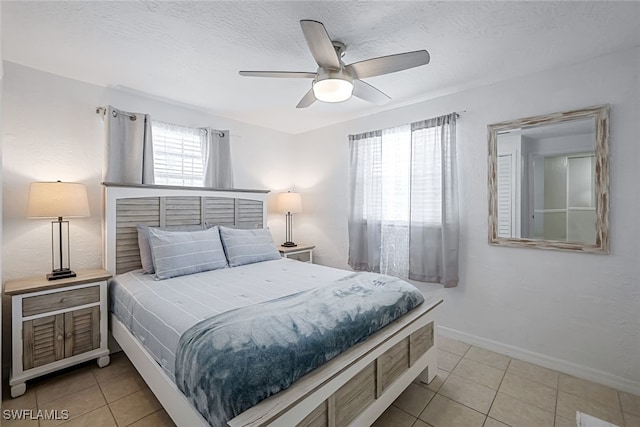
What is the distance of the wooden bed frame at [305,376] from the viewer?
1.23 metres

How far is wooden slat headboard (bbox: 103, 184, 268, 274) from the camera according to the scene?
8.50 feet

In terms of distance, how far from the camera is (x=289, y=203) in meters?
4.05

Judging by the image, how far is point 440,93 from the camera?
9.63 feet

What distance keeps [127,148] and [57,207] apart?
856 mm

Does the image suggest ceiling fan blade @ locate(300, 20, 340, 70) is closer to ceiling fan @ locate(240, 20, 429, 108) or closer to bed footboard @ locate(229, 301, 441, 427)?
ceiling fan @ locate(240, 20, 429, 108)

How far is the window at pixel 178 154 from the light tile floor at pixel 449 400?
1.89 m

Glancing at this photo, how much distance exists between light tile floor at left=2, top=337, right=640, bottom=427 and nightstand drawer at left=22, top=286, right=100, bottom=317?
0.58m

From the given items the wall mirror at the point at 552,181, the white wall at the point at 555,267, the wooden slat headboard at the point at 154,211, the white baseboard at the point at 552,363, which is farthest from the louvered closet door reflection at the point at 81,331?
the wall mirror at the point at 552,181

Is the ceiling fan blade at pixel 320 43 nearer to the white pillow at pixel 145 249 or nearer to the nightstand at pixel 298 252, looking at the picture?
the white pillow at pixel 145 249

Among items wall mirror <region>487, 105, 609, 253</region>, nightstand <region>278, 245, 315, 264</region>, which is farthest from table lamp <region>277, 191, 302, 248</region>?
wall mirror <region>487, 105, 609, 253</region>

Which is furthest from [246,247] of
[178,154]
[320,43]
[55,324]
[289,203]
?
[320,43]

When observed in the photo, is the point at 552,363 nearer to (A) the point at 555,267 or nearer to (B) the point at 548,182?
(A) the point at 555,267

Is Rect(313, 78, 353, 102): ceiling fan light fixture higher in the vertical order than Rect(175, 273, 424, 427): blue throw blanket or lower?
higher

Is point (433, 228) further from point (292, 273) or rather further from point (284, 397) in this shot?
point (284, 397)
